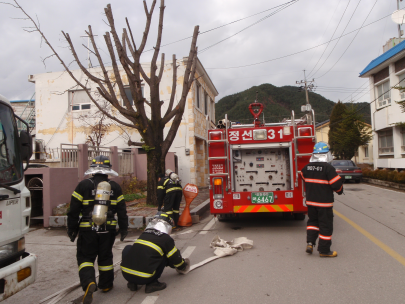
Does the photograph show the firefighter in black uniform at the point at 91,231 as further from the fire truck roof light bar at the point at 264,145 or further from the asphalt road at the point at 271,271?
the fire truck roof light bar at the point at 264,145

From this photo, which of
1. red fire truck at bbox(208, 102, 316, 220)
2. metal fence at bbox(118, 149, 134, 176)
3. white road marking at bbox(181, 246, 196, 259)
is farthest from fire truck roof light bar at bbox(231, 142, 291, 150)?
metal fence at bbox(118, 149, 134, 176)

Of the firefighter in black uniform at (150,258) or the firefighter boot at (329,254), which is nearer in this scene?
the firefighter in black uniform at (150,258)

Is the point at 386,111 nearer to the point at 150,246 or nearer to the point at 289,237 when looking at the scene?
the point at 289,237

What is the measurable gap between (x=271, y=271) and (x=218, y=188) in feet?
9.50

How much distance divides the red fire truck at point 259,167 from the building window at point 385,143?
62.4 feet

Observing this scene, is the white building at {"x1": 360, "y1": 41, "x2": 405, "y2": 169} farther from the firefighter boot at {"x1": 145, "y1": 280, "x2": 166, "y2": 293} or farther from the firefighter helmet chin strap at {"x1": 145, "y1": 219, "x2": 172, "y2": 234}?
the firefighter boot at {"x1": 145, "y1": 280, "x2": 166, "y2": 293}

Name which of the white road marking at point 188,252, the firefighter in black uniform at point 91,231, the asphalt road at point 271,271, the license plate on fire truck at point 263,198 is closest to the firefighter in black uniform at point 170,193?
the asphalt road at point 271,271

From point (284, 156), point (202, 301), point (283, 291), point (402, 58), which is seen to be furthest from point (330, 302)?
point (402, 58)

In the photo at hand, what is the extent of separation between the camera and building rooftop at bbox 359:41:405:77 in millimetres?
20789

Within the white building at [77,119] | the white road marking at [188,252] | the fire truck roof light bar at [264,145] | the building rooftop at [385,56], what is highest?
the building rooftop at [385,56]

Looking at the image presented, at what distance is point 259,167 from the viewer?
783 centimetres

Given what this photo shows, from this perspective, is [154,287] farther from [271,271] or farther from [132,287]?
[271,271]

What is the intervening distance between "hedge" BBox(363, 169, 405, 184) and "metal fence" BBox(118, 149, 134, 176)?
12.7 metres

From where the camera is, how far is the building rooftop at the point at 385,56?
20.8 m
